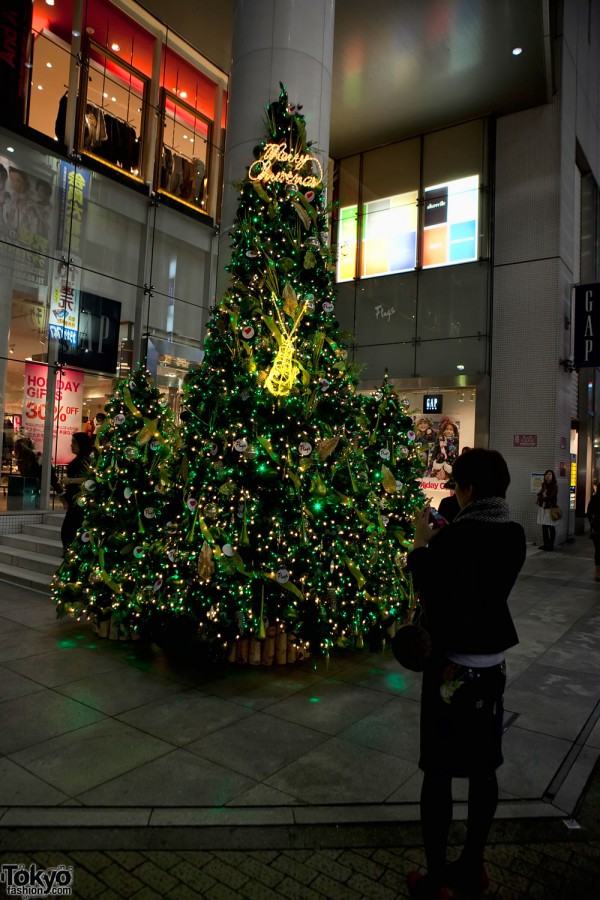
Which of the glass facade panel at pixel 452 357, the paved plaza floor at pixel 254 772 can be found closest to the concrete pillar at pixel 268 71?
the paved plaza floor at pixel 254 772

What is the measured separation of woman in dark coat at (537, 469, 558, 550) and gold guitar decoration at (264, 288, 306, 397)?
30.0 ft

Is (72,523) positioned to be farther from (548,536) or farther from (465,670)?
(548,536)

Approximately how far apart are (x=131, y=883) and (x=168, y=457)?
376 centimetres

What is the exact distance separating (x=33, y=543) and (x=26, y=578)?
1.29 metres

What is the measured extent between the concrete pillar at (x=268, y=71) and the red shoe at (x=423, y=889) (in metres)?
7.49

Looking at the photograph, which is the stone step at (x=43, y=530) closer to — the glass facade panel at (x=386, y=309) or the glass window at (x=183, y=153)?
the glass window at (x=183, y=153)

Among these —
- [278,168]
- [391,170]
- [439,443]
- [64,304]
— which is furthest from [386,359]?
[278,168]

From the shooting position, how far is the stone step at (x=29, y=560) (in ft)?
27.7

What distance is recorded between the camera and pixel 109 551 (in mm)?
6016

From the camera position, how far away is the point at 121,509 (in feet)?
19.7

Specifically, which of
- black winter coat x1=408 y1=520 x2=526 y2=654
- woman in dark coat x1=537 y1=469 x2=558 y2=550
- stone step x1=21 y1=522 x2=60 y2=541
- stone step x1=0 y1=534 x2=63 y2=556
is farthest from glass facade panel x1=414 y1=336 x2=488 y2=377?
black winter coat x1=408 y1=520 x2=526 y2=654

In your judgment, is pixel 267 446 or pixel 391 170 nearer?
pixel 267 446


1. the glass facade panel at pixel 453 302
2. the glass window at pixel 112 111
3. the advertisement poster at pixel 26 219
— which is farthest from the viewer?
the glass facade panel at pixel 453 302

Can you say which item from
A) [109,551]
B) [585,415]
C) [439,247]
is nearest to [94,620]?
[109,551]
